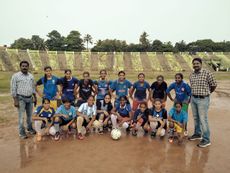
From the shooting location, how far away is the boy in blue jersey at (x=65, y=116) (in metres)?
6.69

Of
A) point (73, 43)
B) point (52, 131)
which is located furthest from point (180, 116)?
point (73, 43)

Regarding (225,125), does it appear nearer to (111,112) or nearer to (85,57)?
(111,112)

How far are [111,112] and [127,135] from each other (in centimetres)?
84

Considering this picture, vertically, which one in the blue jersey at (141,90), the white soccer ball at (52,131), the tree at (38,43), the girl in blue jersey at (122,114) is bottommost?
the white soccer ball at (52,131)

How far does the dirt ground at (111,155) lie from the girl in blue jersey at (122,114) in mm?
385

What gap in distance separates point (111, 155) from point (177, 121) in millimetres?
2225

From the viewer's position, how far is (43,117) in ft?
22.1

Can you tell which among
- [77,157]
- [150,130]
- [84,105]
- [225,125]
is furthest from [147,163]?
[225,125]

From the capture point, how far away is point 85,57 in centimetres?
4909

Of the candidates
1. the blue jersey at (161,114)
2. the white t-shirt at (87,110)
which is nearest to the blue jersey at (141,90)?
the blue jersey at (161,114)

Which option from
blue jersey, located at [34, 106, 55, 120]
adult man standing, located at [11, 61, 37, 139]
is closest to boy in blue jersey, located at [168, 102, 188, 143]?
blue jersey, located at [34, 106, 55, 120]

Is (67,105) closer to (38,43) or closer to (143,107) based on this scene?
(143,107)

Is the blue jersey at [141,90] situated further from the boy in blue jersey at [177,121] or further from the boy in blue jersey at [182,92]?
the boy in blue jersey at [177,121]

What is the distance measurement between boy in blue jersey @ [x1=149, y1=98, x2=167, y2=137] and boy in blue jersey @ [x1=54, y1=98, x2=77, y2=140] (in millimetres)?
2203
